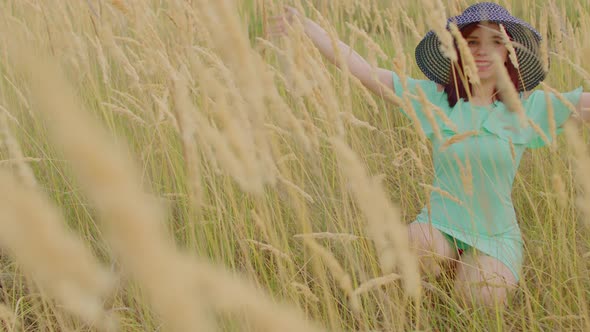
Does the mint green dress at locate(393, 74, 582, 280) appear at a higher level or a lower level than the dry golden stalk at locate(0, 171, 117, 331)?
lower

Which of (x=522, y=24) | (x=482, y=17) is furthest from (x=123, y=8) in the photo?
(x=522, y=24)

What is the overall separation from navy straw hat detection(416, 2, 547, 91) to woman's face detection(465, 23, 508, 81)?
0.12 feet

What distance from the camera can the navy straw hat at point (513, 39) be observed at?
168 cm

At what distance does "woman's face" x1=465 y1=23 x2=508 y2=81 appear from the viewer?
5.44 ft

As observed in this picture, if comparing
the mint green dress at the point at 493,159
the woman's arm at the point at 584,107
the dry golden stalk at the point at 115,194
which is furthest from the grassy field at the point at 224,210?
the woman's arm at the point at 584,107

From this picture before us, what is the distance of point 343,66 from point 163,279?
792mm

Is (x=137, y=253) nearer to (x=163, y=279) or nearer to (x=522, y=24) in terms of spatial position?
(x=163, y=279)

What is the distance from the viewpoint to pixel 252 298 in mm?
335

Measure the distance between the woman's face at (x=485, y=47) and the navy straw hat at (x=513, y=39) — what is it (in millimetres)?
38

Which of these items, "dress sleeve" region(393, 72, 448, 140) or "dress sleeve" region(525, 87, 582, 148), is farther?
"dress sleeve" region(393, 72, 448, 140)

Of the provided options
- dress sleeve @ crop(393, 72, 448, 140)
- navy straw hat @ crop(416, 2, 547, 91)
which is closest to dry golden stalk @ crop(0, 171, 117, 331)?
navy straw hat @ crop(416, 2, 547, 91)

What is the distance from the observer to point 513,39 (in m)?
1.80

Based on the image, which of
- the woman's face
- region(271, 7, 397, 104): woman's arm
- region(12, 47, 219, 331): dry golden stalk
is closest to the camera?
region(12, 47, 219, 331): dry golden stalk

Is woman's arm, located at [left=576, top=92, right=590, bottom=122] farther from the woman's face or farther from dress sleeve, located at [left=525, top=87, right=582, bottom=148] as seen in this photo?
the woman's face
